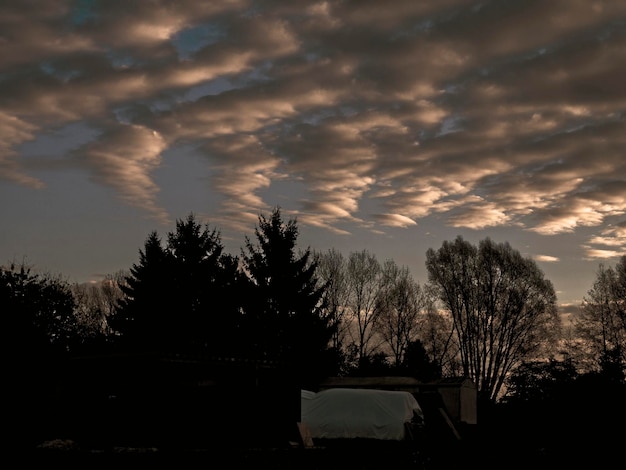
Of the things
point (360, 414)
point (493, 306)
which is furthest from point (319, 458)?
point (493, 306)

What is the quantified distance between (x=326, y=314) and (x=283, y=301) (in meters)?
4.95

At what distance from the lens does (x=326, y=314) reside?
54.9 m

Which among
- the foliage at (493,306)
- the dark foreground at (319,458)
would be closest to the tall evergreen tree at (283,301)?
the foliage at (493,306)

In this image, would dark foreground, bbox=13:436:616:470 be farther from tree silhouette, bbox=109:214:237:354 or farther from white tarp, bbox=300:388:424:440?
tree silhouette, bbox=109:214:237:354

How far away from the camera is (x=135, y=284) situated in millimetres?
52906

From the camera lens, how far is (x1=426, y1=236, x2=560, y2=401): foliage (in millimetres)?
59469

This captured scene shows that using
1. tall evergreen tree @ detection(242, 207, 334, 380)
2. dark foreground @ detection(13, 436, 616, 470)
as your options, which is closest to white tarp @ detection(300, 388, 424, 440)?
dark foreground @ detection(13, 436, 616, 470)

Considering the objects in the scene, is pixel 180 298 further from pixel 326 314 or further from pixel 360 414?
pixel 360 414

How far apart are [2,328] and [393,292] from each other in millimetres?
35313

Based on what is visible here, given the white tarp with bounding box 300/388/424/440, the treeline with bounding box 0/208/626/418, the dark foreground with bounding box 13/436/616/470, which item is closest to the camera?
the dark foreground with bounding box 13/436/616/470

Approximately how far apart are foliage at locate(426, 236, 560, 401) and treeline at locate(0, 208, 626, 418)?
0.09 m

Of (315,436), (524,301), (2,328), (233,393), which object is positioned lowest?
(315,436)

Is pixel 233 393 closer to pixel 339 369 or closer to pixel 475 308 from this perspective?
pixel 339 369

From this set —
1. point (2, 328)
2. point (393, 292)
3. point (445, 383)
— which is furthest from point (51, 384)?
point (393, 292)
